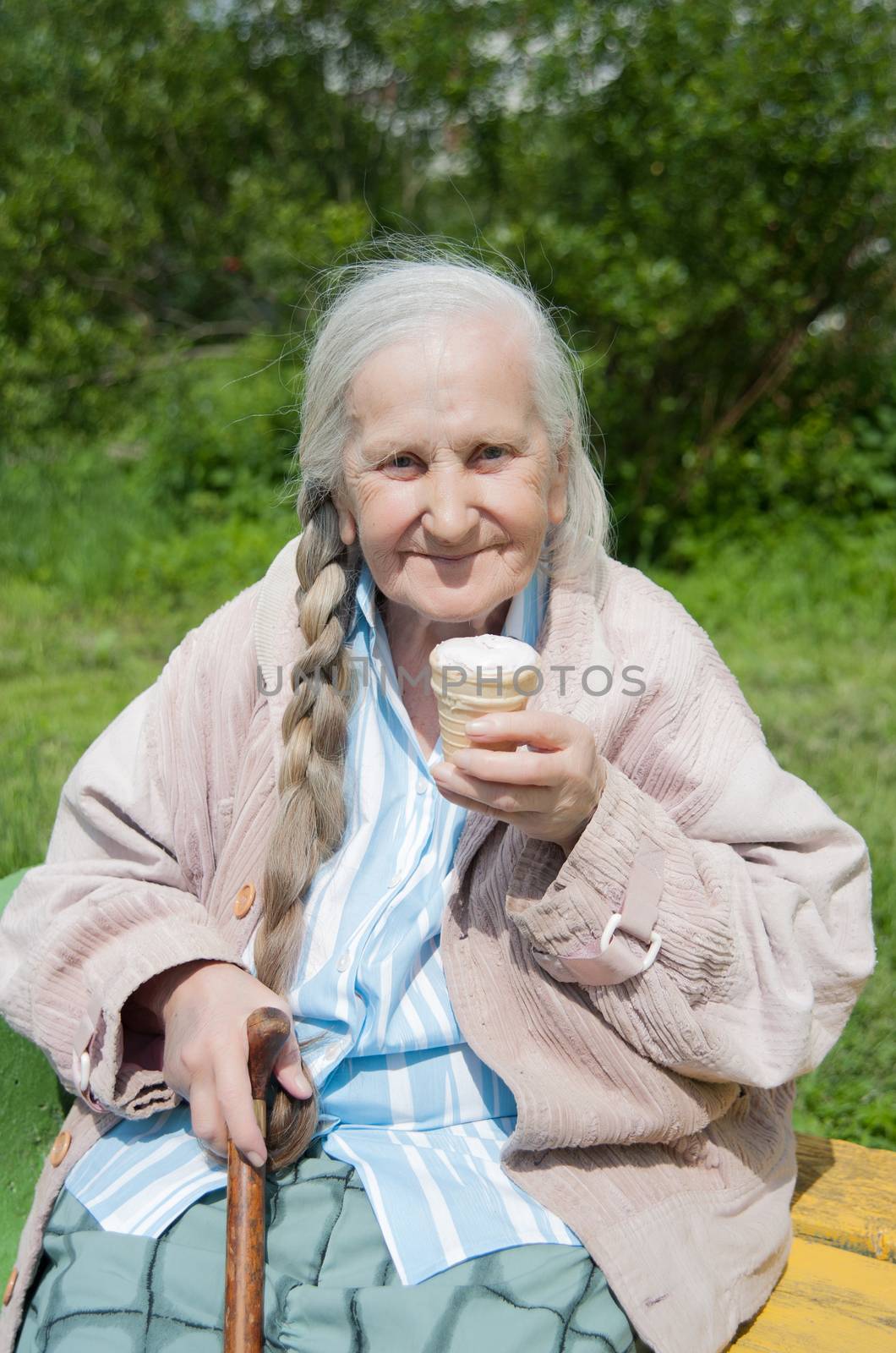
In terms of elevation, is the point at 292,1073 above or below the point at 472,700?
below

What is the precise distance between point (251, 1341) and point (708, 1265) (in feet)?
2.06

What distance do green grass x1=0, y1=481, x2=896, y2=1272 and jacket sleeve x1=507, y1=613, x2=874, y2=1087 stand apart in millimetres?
1249

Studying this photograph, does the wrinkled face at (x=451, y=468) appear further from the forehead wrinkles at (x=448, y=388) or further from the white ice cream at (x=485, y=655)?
the white ice cream at (x=485, y=655)

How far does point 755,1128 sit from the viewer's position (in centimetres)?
201

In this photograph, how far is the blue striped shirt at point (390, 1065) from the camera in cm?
174

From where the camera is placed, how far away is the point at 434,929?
1944 millimetres

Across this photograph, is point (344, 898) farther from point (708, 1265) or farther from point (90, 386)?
point (90, 386)

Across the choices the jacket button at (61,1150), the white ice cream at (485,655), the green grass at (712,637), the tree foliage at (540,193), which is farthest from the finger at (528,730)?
the tree foliage at (540,193)

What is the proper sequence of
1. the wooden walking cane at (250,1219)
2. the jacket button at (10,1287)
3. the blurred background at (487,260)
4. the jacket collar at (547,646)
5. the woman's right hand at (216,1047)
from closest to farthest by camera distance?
the wooden walking cane at (250,1219)
the woman's right hand at (216,1047)
the jacket button at (10,1287)
the jacket collar at (547,646)
the blurred background at (487,260)

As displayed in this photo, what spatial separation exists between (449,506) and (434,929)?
0.63 m

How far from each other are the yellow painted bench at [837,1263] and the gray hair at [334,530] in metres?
0.76

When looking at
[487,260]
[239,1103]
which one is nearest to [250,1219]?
[239,1103]

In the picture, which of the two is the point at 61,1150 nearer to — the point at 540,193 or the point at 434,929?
the point at 434,929

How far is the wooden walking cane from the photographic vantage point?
157 cm
